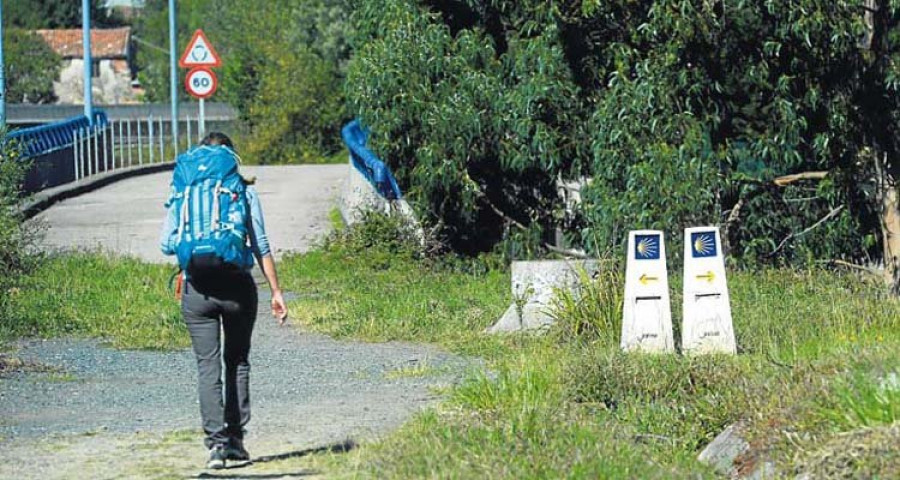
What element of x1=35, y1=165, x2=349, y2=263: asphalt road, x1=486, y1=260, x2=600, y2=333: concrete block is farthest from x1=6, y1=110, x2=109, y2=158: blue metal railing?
x1=486, y1=260, x2=600, y2=333: concrete block

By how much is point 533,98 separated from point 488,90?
0.88 m

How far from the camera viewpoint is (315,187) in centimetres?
2959

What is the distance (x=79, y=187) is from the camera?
27.7 metres

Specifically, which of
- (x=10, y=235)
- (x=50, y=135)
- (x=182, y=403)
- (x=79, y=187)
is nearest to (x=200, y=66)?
(x=50, y=135)

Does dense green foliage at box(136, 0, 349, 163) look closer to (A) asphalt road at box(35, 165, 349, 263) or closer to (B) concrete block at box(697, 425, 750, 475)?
(A) asphalt road at box(35, 165, 349, 263)

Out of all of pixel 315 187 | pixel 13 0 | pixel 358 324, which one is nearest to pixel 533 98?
pixel 358 324

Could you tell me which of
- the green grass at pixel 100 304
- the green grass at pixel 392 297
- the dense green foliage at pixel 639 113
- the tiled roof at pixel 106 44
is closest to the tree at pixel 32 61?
the tiled roof at pixel 106 44

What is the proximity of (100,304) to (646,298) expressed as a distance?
5.78 metres

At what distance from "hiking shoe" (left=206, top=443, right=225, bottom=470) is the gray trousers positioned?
0.08 feet

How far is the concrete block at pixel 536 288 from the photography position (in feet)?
40.1

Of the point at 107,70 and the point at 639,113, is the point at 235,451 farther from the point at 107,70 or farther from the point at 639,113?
the point at 107,70

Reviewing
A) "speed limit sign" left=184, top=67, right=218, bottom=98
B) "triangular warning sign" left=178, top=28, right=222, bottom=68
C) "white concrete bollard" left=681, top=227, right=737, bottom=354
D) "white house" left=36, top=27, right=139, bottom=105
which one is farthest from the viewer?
"white house" left=36, top=27, right=139, bottom=105

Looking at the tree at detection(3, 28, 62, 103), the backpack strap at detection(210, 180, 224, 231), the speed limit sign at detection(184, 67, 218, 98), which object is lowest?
the backpack strap at detection(210, 180, 224, 231)

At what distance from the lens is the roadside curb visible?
939 inches
